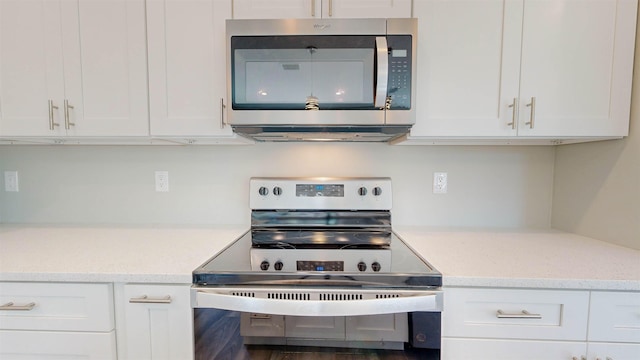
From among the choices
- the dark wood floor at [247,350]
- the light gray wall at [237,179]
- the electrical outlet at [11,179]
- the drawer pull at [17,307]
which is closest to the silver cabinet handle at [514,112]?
the light gray wall at [237,179]

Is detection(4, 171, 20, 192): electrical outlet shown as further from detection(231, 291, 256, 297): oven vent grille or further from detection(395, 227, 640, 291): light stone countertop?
detection(395, 227, 640, 291): light stone countertop

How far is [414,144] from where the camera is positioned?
5.08 feet

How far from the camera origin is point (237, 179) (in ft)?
5.33

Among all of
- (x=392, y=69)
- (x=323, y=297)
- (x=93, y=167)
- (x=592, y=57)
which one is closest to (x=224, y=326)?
(x=323, y=297)

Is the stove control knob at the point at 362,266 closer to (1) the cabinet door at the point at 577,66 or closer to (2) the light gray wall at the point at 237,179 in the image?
(2) the light gray wall at the point at 237,179

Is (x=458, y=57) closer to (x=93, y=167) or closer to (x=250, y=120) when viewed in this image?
(x=250, y=120)

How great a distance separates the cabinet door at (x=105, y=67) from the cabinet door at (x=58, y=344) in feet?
2.57

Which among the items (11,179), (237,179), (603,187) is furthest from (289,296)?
(11,179)

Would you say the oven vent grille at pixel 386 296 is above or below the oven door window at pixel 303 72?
below

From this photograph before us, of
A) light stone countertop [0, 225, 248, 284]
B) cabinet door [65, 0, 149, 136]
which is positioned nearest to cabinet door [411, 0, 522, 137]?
light stone countertop [0, 225, 248, 284]

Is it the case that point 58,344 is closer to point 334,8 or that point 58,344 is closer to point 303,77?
point 303,77

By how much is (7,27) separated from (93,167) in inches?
27.9

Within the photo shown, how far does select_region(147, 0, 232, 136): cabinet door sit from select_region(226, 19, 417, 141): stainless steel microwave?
134mm

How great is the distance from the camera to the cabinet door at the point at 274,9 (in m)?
Answer: 1.21
